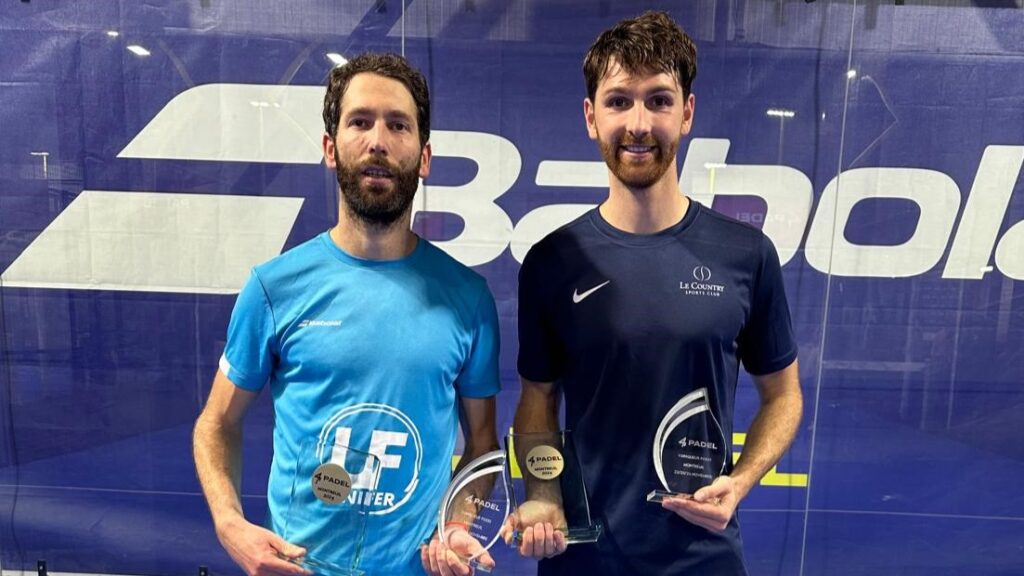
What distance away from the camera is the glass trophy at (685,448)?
51.8 inches

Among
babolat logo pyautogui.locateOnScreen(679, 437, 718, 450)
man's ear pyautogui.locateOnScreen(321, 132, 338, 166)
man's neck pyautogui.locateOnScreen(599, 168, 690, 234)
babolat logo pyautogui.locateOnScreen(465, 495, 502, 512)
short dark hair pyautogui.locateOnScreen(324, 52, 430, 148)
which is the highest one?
short dark hair pyautogui.locateOnScreen(324, 52, 430, 148)

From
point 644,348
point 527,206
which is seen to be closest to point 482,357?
point 644,348

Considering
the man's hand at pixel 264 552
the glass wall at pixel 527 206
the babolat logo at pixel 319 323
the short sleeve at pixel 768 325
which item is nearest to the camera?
the man's hand at pixel 264 552

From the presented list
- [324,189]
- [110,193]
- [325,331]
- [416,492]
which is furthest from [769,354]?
[110,193]

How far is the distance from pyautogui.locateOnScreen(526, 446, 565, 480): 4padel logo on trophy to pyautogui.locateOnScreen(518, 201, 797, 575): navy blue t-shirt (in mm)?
101

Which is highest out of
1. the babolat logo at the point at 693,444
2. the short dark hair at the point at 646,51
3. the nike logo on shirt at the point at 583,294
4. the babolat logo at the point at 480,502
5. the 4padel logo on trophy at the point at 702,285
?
the short dark hair at the point at 646,51

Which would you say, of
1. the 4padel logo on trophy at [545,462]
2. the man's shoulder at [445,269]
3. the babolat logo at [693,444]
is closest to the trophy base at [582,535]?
Answer: the 4padel logo on trophy at [545,462]

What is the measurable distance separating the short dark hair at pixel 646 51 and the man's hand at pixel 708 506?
36.2 inches

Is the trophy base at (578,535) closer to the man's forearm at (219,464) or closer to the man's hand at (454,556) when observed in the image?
the man's hand at (454,556)

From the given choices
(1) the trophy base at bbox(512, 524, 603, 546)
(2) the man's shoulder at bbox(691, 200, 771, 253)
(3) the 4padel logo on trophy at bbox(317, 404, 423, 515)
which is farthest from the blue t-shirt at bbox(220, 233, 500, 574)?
(2) the man's shoulder at bbox(691, 200, 771, 253)

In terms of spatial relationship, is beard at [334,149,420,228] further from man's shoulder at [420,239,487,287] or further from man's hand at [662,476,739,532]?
man's hand at [662,476,739,532]

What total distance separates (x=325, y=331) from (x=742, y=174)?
2103 millimetres

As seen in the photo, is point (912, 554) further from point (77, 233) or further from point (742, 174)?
point (77, 233)

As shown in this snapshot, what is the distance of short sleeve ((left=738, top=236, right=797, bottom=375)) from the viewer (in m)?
1.42
